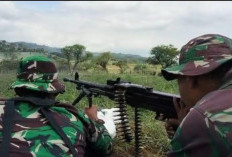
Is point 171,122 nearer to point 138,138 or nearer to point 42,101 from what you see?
point 42,101

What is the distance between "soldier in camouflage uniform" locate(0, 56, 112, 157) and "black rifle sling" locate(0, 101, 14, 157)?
Result: 25mm

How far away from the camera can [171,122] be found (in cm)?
343

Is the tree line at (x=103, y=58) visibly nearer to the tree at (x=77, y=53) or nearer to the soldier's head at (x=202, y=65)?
the tree at (x=77, y=53)

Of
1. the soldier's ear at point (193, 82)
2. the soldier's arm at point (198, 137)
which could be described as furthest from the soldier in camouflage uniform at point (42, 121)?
the soldier's arm at point (198, 137)

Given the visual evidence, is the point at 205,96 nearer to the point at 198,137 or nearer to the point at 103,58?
the point at 198,137

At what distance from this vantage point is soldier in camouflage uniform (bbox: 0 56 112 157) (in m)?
3.14

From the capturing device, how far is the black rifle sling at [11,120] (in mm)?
3115

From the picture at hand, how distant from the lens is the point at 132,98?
4426 millimetres

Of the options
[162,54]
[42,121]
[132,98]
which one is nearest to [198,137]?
[42,121]

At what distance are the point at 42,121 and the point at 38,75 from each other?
410 mm

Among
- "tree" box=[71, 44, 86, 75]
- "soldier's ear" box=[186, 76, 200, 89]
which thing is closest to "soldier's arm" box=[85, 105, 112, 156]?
"soldier's ear" box=[186, 76, 200, 89]

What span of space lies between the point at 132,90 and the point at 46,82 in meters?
1.14

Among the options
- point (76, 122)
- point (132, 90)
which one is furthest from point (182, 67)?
point (132, 90)

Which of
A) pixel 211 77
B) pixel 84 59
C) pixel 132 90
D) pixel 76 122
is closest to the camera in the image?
pixel 211 77
